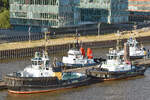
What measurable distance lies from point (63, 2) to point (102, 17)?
77.1ft

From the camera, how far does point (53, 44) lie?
134 meters

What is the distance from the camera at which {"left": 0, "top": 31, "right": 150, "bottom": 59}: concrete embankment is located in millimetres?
121750

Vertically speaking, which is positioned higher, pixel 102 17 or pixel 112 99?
pixel 102 17

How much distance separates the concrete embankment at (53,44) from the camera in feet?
399

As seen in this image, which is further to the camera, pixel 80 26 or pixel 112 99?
pixel 80 26

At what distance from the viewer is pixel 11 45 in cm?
12925

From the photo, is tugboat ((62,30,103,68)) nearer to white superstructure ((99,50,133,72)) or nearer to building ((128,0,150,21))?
white superstructure ((99,50,133,72))

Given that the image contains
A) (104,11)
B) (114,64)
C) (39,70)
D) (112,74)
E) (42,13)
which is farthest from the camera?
(104,11)

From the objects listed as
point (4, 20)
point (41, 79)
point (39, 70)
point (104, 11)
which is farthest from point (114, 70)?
point (104, 11)

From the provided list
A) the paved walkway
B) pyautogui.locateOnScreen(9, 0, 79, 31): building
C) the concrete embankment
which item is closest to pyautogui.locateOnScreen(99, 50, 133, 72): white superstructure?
the concrete embankment

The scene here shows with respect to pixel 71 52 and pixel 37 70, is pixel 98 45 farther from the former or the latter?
pixel 37 70

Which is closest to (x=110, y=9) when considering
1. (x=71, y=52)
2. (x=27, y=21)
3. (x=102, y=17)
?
(x=102, y=17)

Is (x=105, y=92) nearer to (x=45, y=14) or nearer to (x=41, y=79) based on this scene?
(x=41, y=79)

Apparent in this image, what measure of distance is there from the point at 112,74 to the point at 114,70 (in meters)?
1.65
